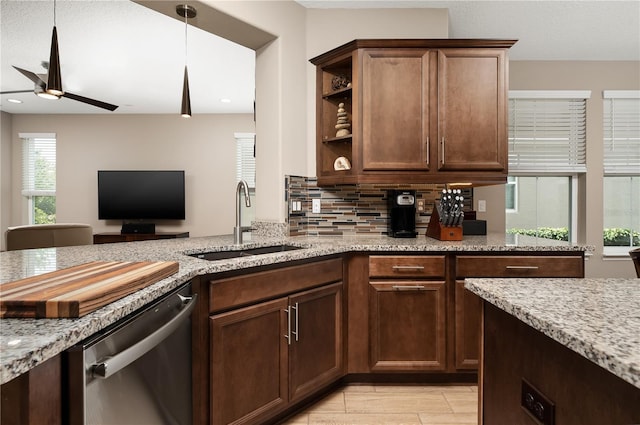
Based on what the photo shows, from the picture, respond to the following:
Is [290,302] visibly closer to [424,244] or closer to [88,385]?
[424,244]

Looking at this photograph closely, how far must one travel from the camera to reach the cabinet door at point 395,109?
8.45 feet

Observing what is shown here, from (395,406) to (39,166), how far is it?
703 centimetres

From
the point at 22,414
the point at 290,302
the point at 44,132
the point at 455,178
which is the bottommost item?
the point at 290,302

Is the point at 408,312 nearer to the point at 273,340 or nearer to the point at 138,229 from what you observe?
the point at 273,340

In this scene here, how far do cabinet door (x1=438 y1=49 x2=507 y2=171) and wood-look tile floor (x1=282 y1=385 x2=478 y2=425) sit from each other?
1.44 meters

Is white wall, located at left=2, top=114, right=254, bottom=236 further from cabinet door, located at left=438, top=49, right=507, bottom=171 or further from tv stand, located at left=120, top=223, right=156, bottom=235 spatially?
cabinet door, located at left=438, top=49, right=507, bottom=171

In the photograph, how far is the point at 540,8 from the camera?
3.01 meters

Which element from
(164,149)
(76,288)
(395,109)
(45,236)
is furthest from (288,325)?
(164,149)

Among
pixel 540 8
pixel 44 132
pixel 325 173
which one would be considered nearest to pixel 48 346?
pixel 325 173

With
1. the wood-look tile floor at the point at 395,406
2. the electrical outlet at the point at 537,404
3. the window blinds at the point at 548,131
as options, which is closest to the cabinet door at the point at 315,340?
the wood-look tile floor at the point at 395,406

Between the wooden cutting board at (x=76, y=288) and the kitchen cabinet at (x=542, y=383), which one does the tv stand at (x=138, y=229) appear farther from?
the kitchen cabinet at (x=542, y=383)

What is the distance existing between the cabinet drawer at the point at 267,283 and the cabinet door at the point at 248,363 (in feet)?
0.15

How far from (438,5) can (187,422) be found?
3.14 meters

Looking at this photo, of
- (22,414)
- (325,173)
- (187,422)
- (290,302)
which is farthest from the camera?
(325,173)
